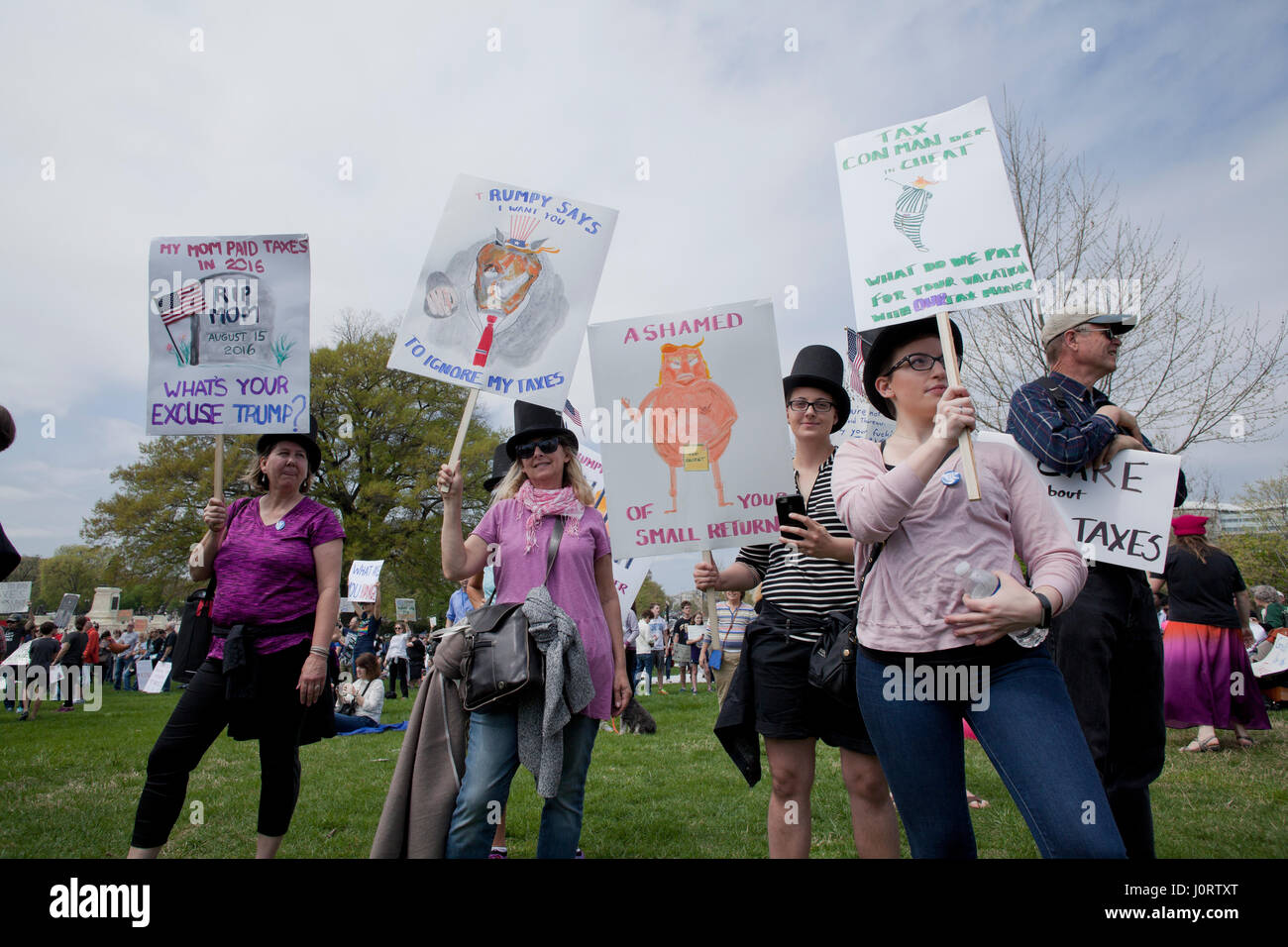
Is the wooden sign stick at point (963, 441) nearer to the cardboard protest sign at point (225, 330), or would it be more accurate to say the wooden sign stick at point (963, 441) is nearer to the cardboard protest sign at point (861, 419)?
the cardboard protest sign at point (861, 419)

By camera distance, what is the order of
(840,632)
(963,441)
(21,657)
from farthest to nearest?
(21,657), (840,632), (963,441)

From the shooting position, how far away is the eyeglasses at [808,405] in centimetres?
365

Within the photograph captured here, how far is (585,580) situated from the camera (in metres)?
3.50

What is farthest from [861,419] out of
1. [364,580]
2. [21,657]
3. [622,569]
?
[21,657]

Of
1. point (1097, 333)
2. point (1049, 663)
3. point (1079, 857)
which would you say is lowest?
point (1079, 857)

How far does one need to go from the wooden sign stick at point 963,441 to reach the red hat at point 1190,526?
6317 mm

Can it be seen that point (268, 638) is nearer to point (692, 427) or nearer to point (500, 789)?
point (500, 789)

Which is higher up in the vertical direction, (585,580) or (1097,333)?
(1097,333)

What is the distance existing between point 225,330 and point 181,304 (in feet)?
0.84

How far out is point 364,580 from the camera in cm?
1919

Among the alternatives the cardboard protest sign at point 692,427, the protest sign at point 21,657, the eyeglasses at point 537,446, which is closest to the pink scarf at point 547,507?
the eyeglasses at point 537,446

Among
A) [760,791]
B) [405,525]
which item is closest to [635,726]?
[760,791]

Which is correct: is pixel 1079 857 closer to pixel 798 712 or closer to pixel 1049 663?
pixel 1049 663
